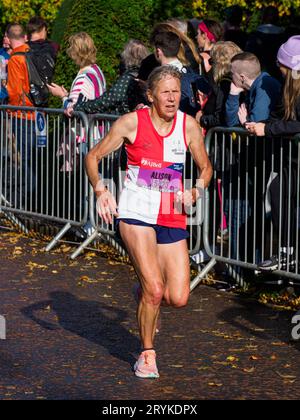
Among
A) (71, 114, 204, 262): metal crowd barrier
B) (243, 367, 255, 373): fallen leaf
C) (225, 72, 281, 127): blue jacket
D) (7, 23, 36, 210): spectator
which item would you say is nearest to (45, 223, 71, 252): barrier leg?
(71, 114, 204, 262): metal crowd barrier

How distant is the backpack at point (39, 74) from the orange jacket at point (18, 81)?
0.26ft

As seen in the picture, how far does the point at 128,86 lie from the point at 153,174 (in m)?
4.13

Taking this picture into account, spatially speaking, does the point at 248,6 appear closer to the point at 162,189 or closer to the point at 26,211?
the point at 26,211

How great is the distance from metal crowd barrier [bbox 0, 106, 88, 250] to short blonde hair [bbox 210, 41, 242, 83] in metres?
1.54

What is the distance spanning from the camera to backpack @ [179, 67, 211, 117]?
11242 millimetres

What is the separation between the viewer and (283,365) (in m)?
8.14

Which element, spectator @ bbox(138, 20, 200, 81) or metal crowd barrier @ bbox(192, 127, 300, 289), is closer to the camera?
metal crowd barrier @ bbox(192, 127, 300, 289)

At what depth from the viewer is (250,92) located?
35.1ft

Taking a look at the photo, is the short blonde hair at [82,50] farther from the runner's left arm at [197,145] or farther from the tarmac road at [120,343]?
the runner's left arm at [197,145]

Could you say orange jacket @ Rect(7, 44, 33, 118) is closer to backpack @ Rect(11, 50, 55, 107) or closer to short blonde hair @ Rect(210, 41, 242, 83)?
backpack @ Rect(11, 50, 55, 107)

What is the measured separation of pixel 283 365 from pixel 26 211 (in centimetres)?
592

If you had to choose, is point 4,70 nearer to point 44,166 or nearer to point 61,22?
point 61,22
